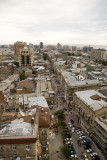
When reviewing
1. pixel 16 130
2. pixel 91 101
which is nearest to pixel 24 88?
pixel 91 101

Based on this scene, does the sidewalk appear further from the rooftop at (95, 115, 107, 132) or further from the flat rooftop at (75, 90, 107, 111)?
the flat rooftop at (75, 90, 107, 111)

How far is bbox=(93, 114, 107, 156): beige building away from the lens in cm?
3785

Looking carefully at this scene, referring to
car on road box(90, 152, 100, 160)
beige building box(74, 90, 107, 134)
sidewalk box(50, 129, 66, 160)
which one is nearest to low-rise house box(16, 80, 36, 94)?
beige building box(74, 90, 107, 134)

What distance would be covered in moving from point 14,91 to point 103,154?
5432 centimetres

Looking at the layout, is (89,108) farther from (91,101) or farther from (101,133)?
(101,133)

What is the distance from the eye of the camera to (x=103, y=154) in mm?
39281

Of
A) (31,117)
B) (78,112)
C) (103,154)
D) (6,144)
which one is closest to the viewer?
(6,144)

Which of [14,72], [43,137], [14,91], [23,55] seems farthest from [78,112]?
[23,55]

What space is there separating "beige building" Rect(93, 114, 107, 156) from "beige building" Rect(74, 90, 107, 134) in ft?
8.90

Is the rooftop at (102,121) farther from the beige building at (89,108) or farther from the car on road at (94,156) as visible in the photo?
the car on road at (94,156)

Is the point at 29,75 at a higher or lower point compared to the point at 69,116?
higher

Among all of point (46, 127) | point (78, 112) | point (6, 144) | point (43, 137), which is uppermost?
point (6, 144)

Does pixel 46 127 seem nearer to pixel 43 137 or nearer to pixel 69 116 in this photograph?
pixel 43 137

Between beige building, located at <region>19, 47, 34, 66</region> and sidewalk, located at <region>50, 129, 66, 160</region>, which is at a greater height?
beige building, located at <region>19, 47, 34, 66</region>
